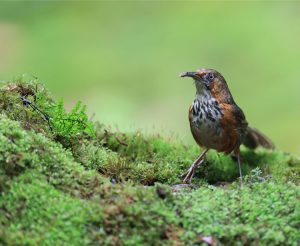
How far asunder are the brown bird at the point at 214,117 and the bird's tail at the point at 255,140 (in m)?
0.54

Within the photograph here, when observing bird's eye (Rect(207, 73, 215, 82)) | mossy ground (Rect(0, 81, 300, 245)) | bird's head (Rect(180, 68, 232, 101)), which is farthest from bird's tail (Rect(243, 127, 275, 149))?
mossy ground (Rect(0, 81, 300, 245))

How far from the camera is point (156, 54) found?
14578 mm

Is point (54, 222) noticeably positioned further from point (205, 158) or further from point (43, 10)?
point (43, 10)

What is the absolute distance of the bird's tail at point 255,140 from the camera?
636 centimetres

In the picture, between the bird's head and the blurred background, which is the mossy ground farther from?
the blurred background

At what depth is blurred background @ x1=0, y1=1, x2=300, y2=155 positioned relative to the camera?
1205 cm

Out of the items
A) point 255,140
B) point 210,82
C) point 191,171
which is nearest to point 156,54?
point 255,140

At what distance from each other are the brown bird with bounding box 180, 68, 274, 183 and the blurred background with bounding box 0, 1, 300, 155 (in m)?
4.95

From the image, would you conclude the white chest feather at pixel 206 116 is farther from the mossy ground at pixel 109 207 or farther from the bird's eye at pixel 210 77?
the mossy ground at pixel 109 207

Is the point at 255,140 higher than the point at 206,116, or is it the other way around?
the point at 206,116

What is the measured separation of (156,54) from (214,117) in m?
9.14

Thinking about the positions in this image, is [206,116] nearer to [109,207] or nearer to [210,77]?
[210,77]

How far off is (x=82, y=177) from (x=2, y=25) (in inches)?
503

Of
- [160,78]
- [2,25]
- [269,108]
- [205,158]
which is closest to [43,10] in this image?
[2,25]
